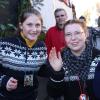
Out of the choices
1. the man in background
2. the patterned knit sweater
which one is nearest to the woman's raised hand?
the patterned knit sweater

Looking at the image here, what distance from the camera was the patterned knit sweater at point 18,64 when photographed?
404 cm

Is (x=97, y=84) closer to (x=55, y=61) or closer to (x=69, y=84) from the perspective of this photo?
(x=69, y=84)

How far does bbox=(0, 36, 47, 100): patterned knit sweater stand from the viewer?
4.04 m

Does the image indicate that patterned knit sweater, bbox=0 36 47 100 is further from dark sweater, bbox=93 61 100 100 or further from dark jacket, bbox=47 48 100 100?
dark sweater, bbox=93 61 100 100

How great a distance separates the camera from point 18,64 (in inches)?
159

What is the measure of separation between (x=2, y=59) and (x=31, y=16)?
0.55m

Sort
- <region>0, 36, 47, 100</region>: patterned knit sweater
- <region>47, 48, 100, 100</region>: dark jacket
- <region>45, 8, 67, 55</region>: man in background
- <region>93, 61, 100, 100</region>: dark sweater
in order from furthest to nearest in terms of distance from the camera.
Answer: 1. <region>45, 8, 67, 55</region>: man in background
2. <region>0, 36, 47, 100</region>: patterned knit sweater
3. <region>47, 48, 100, 100</region>: dark jacket
4. <region>93, 61, 100, 100</region>: dark sweater

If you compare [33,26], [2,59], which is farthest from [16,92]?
[33,26]

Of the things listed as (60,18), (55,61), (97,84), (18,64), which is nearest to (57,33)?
(60,18)

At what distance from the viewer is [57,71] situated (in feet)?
12.4

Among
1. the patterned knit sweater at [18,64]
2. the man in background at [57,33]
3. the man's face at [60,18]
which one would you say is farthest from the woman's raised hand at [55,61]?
the man's face at [60,18]

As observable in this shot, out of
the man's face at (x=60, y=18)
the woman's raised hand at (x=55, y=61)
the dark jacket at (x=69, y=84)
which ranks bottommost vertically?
the dark jacket at (x=69, y=84)

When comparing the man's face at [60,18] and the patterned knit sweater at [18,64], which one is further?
the man's face at [60,18]

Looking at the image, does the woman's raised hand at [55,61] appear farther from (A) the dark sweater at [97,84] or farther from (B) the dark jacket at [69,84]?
(A) the dark sweater at [97,84]
